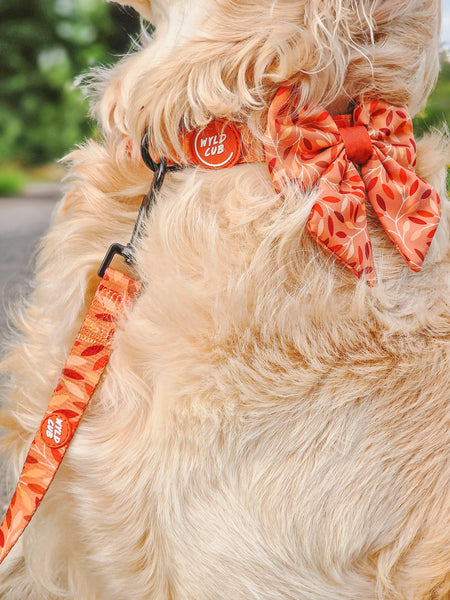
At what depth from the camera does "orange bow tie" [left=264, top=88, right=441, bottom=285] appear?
1.17 m

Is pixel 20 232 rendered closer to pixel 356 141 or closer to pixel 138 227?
pixel 138 227

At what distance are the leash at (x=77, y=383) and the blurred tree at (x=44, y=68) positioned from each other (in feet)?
12.9

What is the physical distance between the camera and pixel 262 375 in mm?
1137

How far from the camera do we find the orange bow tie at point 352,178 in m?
1.17

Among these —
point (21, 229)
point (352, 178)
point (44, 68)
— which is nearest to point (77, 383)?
point (352, 178)

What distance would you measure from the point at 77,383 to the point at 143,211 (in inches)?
14.4

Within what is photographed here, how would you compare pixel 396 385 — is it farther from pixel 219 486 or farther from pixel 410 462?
pixel 219 486

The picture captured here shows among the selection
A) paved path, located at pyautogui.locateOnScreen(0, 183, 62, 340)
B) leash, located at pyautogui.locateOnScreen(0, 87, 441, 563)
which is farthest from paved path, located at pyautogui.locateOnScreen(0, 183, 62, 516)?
leash, located at pyautogui.locateOnScreen(0, 87, 441, 563)

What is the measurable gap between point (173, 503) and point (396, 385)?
456 millimetres

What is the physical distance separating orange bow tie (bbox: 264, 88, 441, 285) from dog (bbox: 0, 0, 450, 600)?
0.03 meters

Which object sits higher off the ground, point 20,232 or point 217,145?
point 217,145

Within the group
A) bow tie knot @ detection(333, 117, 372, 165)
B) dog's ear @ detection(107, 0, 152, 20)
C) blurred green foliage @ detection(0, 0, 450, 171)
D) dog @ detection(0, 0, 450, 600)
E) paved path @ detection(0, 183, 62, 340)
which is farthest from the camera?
blurred green foliage @ detection(0, 0, 450, 171)

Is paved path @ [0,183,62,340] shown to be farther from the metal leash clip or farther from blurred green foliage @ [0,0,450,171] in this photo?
the metal leash clip

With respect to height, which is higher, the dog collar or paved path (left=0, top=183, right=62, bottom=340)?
the dog collar
